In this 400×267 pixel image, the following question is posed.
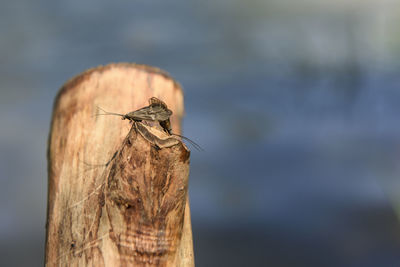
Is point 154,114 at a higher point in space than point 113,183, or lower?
higher

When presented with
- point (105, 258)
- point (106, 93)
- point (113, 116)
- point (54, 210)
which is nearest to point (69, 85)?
point (106, 93)

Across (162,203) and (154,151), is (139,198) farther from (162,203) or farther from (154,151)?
(154,151)

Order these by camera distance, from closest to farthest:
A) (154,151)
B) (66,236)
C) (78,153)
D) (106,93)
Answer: (154,151), (66,236), (78,153), (106,93)

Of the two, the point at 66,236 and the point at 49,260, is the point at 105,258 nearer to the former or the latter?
the point at 66,236

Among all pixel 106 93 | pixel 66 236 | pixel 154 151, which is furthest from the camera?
pixel 106 93

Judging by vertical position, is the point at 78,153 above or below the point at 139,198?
above

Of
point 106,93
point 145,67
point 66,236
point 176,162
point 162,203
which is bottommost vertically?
point 66,236

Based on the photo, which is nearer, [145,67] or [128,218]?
[128,218]
